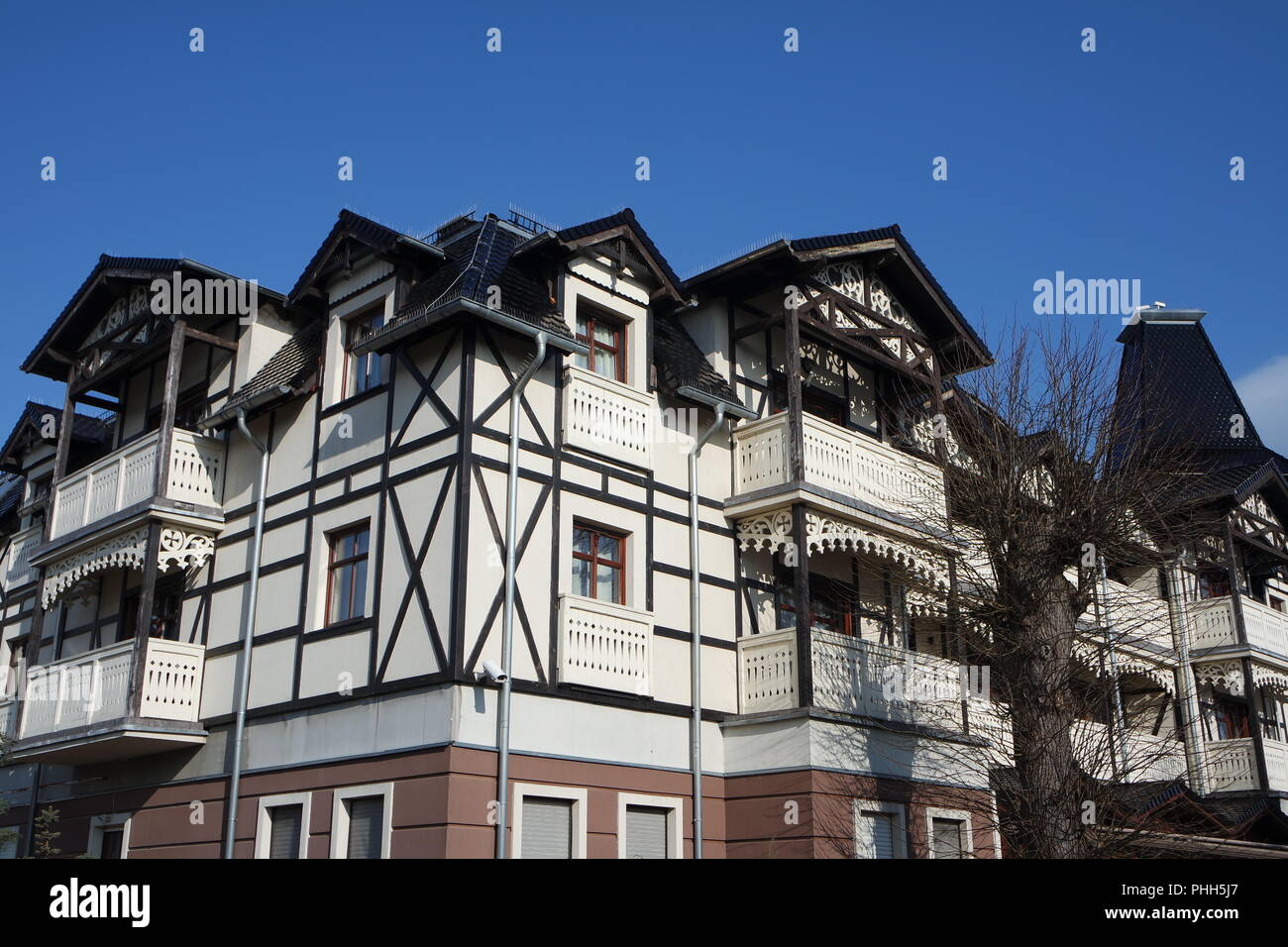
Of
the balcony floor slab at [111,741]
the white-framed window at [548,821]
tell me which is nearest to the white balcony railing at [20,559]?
the balcony floor slab at [111,741]

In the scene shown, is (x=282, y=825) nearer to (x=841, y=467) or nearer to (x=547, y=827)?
(x=547, y=827)

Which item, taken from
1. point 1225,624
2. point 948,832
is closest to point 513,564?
point 948,832

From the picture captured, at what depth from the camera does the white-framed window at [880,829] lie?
16062 mm

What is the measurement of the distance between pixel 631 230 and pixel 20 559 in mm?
15369

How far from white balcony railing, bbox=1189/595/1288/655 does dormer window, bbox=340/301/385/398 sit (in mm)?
17725

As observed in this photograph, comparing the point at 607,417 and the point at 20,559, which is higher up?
the point at 20,559

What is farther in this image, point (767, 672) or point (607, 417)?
point (767, 672)

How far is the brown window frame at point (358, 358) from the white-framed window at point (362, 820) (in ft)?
18.0

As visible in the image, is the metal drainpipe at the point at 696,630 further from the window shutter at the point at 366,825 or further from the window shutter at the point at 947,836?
the window shutter at the point at 366,825

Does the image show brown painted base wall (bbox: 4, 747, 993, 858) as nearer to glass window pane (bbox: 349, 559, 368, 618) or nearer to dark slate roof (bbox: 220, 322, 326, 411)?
glass window pane (bbox: 349, 559, 368, 618)

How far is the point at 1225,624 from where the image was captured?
2608 centimetres

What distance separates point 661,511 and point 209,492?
23.3ft
